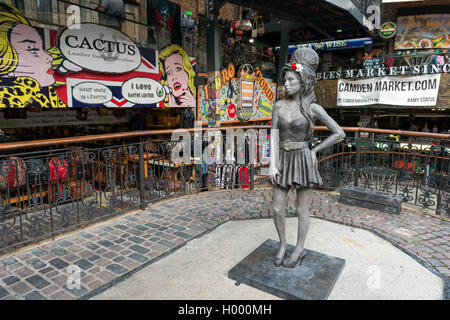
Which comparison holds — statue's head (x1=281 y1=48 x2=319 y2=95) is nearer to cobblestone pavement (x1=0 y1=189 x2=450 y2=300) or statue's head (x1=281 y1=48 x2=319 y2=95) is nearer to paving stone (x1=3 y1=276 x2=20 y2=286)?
cobblestone pavement (x1=0 y1=189 x2=450 y2=300)

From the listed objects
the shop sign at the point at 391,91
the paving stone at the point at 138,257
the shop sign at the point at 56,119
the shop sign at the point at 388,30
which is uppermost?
the shop sign at the point at 388,30

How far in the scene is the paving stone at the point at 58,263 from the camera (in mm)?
3514

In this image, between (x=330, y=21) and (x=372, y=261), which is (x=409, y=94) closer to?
(x=330, y=21)

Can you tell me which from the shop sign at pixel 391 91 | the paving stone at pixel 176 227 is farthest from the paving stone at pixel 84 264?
the shop sign at pixel 391 91

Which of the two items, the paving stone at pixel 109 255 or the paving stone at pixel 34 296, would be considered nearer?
the paving stone at pixel 34 296

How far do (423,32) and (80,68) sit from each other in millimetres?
14628

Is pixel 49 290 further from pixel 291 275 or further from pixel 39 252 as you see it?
pixel 291 275

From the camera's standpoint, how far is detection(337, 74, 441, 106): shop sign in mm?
11133

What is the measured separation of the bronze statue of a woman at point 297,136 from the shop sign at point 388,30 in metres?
12.6

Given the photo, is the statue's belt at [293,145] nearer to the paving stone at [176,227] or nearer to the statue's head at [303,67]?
the statue's head at [303,67]

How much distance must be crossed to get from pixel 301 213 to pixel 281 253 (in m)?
0.51
